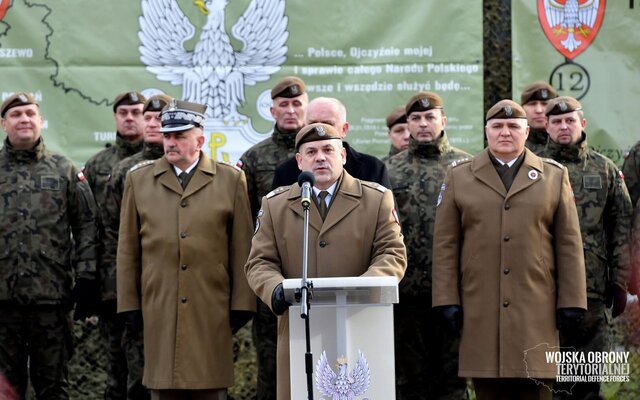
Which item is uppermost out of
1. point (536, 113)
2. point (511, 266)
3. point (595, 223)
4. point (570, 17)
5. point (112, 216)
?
point (570, 17)

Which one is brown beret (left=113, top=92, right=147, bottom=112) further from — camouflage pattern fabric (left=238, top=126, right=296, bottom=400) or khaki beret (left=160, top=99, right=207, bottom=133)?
khaki beret (left=160, top=99, right=207, bottom=133)

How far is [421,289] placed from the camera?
330 inches

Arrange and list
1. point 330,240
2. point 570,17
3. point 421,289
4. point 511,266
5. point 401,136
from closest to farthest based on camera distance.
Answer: point 330,240 < point 511,266 < point 421,289 < point 401,136 < point 570,17

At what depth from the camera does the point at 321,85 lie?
400 inches

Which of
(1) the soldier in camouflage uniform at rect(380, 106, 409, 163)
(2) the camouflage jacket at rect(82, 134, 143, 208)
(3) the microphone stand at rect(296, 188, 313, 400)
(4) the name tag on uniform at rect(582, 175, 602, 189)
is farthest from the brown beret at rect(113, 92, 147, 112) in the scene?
(3) the microphone stand at rect(296, 188, 313, 400)

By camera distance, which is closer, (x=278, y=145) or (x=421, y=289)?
(x=421, y=289)

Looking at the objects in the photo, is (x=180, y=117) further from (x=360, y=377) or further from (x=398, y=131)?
(x=398, y=131)

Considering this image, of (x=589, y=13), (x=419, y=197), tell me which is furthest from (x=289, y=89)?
(x=589, y=13)

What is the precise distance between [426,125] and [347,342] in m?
3.06

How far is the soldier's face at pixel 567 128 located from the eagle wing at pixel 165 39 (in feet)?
10.8

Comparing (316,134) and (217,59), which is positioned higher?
(217,59)

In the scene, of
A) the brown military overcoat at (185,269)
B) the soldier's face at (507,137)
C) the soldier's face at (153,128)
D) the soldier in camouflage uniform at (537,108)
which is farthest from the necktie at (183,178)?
the soldier in camouflage uniform at (537,108)

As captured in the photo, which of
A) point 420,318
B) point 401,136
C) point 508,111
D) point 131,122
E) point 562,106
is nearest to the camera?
point 508,111

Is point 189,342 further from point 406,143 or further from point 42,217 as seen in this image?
point 406,143
